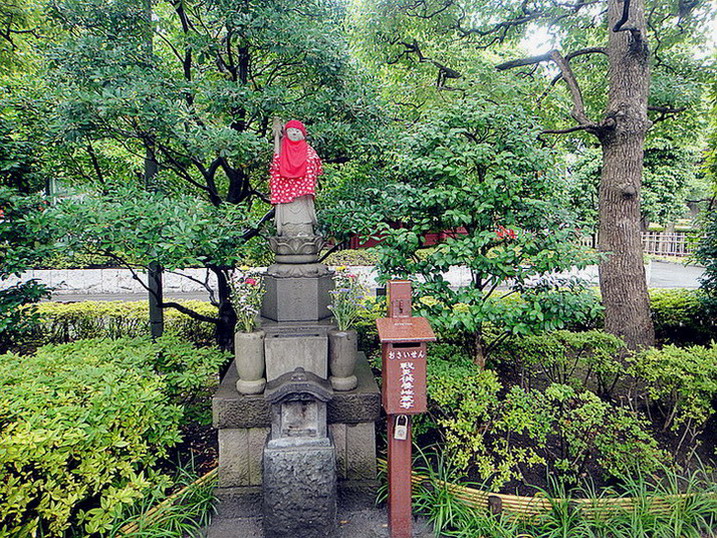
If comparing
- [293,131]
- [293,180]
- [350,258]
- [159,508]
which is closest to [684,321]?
[293,180]

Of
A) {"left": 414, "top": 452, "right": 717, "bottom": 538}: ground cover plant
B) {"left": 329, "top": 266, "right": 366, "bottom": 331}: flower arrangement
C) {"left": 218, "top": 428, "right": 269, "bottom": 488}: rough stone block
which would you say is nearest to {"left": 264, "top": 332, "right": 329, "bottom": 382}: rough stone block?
{"left": 329, "top": 266, "right": 366, "bottom": 331}: flower arrangement

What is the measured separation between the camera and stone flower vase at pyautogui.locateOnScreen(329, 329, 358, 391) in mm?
3861

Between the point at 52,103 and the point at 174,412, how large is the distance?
3.77 m

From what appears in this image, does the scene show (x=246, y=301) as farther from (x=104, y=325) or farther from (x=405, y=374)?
(x=104, y=325)

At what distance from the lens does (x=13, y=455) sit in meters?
2.59

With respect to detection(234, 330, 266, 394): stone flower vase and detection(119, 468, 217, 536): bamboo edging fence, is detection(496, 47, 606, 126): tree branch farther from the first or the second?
detection(119, 468, 217, 536): bamboo edging fence

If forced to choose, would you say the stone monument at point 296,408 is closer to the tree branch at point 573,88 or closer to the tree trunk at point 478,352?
the tree trunk at point 478,352

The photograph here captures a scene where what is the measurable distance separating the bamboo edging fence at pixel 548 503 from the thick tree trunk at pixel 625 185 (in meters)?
3.52

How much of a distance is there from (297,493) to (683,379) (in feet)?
13.0

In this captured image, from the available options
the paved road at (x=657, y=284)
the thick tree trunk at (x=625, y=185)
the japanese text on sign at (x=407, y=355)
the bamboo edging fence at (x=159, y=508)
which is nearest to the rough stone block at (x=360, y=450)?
the japanese text on sign at (x=407, y=355)

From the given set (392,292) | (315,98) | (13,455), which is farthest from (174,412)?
(315,98)

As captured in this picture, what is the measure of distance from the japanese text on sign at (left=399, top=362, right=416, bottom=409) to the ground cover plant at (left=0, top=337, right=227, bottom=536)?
2101 mm

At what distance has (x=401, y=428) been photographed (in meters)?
3.18

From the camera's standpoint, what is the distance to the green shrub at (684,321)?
7.46 m
